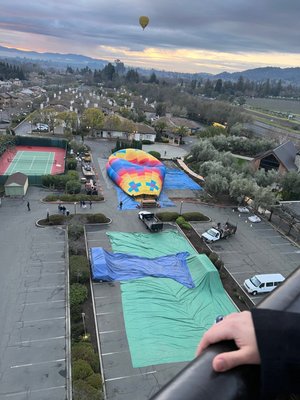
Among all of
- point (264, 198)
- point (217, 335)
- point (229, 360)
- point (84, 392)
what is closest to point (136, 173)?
point (264, 198)

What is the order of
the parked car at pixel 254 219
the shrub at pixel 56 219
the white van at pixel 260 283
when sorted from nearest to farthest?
the white van at pixel 260 283
the shrub at pixel 56 219
the parked car at pixel 254 219

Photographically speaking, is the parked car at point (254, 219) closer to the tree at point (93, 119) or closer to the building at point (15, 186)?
the building at point (15, 186)

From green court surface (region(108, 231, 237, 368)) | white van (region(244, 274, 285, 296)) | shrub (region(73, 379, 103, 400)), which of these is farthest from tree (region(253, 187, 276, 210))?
shrub (region(73, 379, 103, 400))

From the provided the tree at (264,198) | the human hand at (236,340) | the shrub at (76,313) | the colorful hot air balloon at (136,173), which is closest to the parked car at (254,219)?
the tree at (264,198)

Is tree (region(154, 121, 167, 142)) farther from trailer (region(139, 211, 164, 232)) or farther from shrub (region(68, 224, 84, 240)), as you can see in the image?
shrub (region(68, 224, 84, 240))

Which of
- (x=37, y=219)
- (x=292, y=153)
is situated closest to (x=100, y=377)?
(x=37, y=219)

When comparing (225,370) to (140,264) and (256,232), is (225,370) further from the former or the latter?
(256,232)

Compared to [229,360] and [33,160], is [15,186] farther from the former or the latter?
[229,360]
